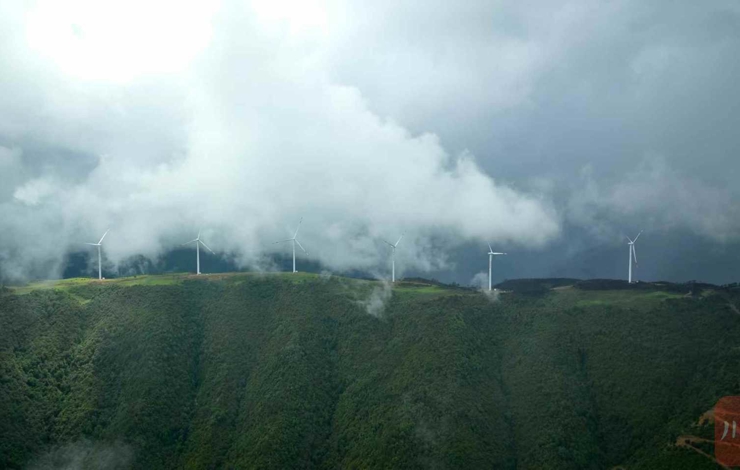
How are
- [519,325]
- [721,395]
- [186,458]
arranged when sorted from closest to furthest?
1. [721,395]
2. [186,458]
3. [519,325]

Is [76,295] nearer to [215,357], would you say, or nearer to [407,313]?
[215,357]

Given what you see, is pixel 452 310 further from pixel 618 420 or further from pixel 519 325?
pixel 618 420

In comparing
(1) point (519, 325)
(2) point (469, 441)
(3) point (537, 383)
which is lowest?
(2) point (469, 441)

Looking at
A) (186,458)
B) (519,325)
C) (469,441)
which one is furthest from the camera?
(519,325)

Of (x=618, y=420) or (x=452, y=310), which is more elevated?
(x=452, y=310)

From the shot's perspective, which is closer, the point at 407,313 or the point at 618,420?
the point at 618,420

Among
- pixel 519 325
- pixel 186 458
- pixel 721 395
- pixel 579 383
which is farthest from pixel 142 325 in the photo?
pixel 721 395

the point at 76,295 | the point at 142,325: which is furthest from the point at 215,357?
the point at 76,295
